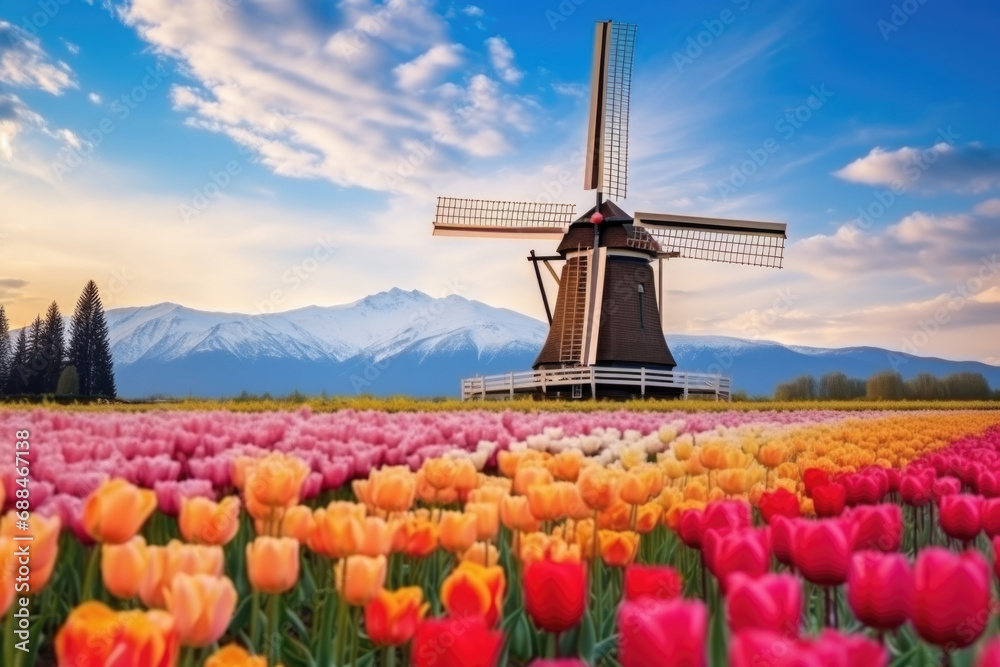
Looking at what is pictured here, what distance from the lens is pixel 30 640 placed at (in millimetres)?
2512

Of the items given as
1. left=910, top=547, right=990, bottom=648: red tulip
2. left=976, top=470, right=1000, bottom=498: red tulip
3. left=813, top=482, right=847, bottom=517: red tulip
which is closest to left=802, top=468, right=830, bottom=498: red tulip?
left=813, top=482, right=847, bottom=517: red tulip

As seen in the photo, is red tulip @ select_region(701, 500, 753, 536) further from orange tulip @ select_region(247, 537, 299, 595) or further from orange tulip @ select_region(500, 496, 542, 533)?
orange tulip @ select_region(247, 537, 299, 595)

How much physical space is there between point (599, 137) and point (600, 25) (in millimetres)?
3286

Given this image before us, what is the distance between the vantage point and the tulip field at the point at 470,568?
1.52 meters

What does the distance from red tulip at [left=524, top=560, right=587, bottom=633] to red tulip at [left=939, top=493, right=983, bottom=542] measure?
73.8 inches

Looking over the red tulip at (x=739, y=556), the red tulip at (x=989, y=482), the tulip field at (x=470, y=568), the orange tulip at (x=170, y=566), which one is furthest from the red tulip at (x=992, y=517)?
the orange tulip at (x=170, y=566)

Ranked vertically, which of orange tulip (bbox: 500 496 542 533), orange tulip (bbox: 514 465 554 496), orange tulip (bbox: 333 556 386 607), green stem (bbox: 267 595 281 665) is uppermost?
orange tulip (bbox: 514 465 554 496)

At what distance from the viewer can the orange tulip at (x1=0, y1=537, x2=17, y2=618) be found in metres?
1.86

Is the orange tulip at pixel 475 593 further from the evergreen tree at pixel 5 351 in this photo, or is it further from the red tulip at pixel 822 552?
the evergreen tree at pixel 5 351

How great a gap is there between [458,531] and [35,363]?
174 ft

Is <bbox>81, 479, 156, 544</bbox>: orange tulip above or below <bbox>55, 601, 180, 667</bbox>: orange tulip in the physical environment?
above

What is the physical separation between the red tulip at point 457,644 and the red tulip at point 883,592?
2.91ft

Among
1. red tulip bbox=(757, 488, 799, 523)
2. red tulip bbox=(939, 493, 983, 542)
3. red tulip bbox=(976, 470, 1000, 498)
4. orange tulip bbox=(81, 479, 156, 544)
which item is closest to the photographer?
orange tulip bbox=(81, 479, 156, 544)

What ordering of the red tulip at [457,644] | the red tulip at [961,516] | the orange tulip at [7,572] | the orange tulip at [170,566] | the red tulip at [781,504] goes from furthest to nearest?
the red tulip at [781,504], the red tulip at [961,516], the orange tulip at [170,566], the orange tulip at [7,572], the red tulip at [457,644]
